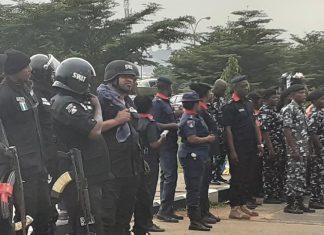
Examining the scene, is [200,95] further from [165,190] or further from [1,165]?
[1,165]

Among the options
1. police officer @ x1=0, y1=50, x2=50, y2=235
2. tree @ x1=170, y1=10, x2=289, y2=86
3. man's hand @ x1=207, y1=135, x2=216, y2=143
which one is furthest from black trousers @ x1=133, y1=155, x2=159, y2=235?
tree @ x1=170, y1=10, x2=289, y2=86

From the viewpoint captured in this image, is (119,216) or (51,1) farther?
(51,1)

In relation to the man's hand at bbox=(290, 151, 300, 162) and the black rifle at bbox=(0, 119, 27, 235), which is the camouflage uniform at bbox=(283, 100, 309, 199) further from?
the black rifle at bbox=(0, 119, 27, 235)

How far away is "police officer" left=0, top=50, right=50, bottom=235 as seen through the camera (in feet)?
15.0

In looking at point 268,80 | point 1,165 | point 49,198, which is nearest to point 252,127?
point 49,198

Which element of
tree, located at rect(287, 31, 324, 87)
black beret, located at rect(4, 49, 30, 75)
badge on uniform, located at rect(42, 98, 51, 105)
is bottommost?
tree, located at rect(287, 31, 324, 87)

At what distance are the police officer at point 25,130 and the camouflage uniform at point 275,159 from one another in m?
4.74

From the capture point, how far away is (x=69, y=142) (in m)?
4.62

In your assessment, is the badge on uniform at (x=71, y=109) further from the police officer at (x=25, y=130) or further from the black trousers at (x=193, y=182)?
the black trousers at (x=193, y=182)

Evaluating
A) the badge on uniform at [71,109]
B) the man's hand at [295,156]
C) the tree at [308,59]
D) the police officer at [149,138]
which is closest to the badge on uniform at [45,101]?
the badge on uniform at [71,109]

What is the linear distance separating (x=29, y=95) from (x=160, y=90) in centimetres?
288

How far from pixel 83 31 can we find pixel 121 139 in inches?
1041

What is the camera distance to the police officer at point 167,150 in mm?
7422

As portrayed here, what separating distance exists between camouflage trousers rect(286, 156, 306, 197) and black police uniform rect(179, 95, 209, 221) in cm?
170
